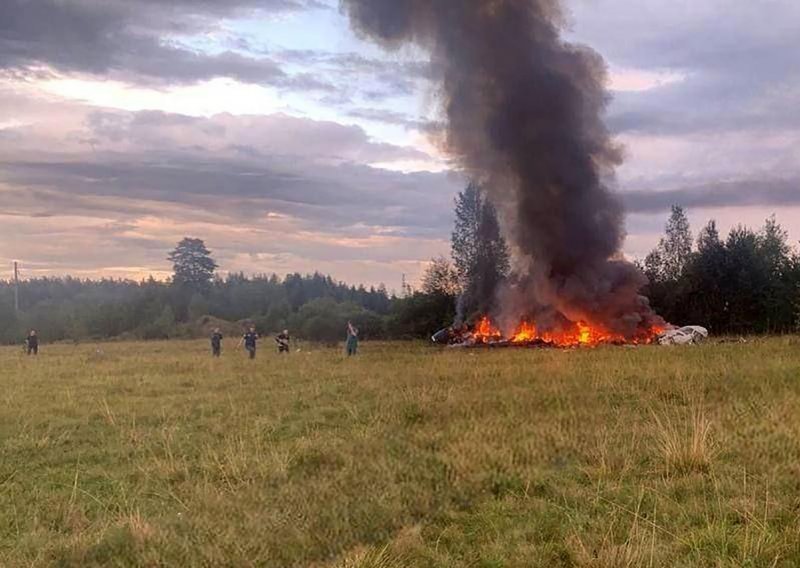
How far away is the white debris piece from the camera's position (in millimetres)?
33625

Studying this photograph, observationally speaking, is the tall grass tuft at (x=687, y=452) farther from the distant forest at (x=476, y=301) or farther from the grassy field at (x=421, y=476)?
the distant forest at (x=476, y=301)

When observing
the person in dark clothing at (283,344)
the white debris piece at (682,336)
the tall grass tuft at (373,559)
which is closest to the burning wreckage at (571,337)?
the white debris piece at (682,336)

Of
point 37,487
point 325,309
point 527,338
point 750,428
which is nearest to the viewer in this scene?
point 37,487

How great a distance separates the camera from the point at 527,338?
129ft

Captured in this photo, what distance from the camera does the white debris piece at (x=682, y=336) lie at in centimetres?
3362

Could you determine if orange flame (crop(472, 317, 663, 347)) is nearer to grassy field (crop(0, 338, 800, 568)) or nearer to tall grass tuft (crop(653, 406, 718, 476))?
grassy field (crop(0, 338, 800, 568))

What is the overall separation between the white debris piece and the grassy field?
17.8m

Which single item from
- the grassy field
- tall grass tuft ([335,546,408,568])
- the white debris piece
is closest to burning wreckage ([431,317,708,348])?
the white debris piece

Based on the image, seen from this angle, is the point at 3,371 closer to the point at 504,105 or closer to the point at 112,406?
the point at 112,406

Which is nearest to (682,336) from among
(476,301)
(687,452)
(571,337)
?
(571,337)

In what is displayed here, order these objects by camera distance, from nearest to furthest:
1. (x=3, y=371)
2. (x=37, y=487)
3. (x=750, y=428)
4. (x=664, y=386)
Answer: (x=37, y=487) → (x=750, y=428) → (x=664, y=386) → (x=3, y=371)

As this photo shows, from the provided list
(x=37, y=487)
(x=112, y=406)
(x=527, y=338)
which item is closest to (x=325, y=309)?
(x=527, y=338)

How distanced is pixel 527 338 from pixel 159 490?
32.4 m

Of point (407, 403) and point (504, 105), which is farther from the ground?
point (504, 105)
